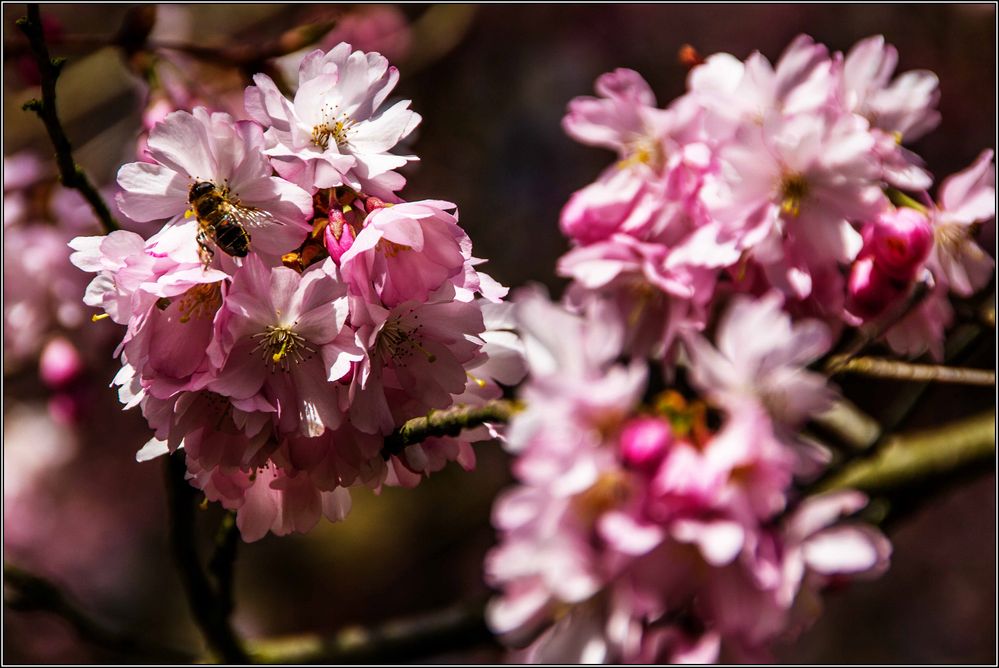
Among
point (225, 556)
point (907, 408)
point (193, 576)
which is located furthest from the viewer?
point (907, 408)

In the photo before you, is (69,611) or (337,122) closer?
(337,122)

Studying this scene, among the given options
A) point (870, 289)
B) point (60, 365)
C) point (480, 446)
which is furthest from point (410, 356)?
point (480, 446)

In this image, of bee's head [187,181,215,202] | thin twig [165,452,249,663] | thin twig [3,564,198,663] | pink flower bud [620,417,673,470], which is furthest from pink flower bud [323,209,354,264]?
thin twig [3,564,198,663]

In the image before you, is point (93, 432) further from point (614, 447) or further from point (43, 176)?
point (614, 447)

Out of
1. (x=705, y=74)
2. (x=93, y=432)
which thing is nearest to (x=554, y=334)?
(x=705, y=74)

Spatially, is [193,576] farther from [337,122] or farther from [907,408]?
[907,408]

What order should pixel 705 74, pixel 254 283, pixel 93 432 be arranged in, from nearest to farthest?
pixel 254 283 → pixel 705 74 → pixel 93 432

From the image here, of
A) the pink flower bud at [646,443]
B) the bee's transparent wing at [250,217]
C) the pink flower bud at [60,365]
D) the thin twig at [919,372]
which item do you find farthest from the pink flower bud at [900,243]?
the pink flower bud at [60,365]
